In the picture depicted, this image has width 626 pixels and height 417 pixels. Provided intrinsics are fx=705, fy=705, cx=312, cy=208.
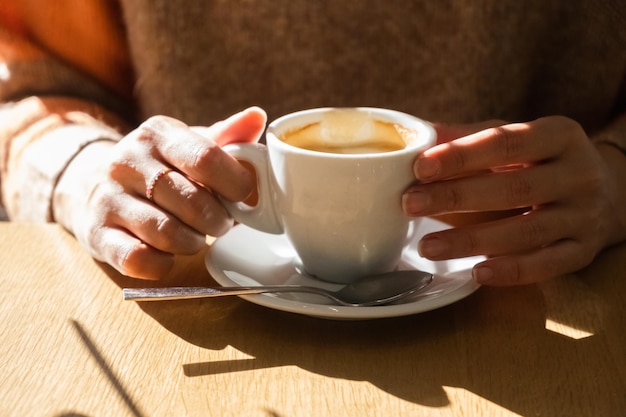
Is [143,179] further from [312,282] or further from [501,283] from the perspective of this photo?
[501,283]

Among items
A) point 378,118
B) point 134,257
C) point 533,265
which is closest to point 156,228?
point 134,257

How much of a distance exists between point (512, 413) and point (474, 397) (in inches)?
1.1

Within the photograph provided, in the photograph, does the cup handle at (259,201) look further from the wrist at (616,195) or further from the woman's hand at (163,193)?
the wrist at (616,195)

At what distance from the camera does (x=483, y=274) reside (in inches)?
23.9

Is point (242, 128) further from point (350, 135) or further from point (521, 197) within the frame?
point (521, 197)

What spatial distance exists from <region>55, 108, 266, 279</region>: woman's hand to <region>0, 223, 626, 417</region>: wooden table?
0.14ft

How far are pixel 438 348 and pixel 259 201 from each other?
22 centimetres

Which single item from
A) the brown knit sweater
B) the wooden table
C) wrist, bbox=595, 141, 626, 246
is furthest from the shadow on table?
the brown knit sweater

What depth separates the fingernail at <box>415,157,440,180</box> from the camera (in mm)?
580

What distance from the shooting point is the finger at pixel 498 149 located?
1.94ft

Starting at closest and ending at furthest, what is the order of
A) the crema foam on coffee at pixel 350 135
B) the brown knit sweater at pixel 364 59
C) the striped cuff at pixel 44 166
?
the crema foam on coffee at pixel 350 135 < the striped cuff at pixel 44 166 < the brown knit sweater at pixel 364 59

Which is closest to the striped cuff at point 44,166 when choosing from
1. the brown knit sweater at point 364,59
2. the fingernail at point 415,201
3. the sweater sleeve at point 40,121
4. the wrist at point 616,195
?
the sweater sleeve at point 40,121

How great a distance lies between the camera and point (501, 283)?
62 centimetres

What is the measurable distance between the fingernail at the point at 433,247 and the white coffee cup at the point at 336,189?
26mm
